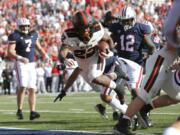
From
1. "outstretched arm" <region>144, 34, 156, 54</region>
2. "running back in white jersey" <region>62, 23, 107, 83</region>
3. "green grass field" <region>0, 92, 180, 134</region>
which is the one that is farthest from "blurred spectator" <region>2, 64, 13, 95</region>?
"running back in white jersey" <region>62, 23, 107, 83</region>

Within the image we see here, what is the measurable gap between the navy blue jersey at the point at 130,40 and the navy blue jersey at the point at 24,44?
4.74ft

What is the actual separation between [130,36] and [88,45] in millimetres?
1555

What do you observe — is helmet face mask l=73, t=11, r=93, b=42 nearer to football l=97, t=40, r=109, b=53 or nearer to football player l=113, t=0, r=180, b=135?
football l=97, t=40, r=109, b=53

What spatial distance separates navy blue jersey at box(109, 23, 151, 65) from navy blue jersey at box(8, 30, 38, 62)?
1.44 m

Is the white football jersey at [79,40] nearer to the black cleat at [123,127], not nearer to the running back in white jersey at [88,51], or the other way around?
the running back in white jersey at [88,51]

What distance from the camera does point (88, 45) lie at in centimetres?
779

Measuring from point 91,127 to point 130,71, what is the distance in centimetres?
147

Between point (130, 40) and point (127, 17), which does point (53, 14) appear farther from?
point (127, 17)

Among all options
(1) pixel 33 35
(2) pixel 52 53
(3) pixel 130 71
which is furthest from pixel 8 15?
(3) pixel 130 71

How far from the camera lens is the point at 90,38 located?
7727 mm

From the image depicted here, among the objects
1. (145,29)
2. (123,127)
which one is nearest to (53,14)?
(145,29)

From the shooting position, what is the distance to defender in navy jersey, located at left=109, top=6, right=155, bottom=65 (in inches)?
360

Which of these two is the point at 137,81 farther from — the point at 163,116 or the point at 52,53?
the point at 52,53

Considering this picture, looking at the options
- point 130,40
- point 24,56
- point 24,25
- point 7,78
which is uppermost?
point 130,40
